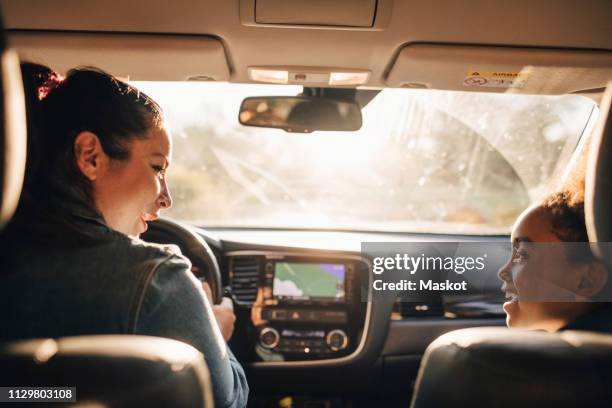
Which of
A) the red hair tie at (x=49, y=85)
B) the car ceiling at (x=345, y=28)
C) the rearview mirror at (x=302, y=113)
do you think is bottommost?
the red hair tie at (x=49, y=85)

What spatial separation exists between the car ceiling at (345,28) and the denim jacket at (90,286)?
32.9 inches

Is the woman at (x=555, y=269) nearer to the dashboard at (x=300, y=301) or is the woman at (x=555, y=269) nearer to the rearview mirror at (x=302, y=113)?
the rearview mirror at (x=302, y=113)

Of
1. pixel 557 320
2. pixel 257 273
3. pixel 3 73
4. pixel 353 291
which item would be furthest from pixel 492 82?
pixel 3 73

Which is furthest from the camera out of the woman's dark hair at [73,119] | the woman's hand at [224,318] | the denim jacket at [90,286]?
the woman's hand at [224,318]

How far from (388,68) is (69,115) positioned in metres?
1.36

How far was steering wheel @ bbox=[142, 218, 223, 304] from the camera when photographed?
3.08 metres

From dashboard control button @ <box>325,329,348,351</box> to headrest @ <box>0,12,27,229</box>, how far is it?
273 cm

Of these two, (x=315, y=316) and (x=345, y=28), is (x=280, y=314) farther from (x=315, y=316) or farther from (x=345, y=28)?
(x=345, y=28)

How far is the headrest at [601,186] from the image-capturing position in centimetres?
125

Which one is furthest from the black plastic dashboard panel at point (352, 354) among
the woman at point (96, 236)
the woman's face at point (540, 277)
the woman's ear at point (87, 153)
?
the woman's ear at point (87, 153)

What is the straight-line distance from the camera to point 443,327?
12.1ft

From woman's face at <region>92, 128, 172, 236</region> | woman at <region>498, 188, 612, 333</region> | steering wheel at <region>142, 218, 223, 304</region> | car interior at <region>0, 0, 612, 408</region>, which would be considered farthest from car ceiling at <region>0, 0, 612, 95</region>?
steering wheel at <region>142, 218, 223, 304</region>

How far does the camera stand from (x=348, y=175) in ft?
16.6

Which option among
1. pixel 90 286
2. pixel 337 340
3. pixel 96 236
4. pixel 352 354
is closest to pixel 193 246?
pixel 337 340
